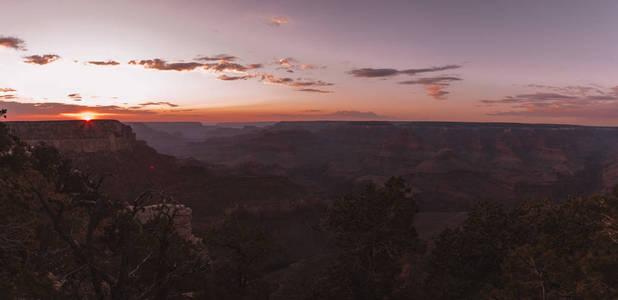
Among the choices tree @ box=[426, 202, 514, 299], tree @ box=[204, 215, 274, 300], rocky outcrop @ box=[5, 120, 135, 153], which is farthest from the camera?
rocky outcrop @ box=[5, 120, 135, 153]

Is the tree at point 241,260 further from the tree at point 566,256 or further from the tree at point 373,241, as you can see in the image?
the tree at point 566,256

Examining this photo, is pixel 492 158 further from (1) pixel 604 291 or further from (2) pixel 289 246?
(1) pixel 604 291

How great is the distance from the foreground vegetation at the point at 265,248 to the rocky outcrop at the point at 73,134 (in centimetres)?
7590

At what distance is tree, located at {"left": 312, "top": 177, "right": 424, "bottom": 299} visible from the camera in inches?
876

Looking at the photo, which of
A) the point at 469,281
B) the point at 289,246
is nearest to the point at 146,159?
the point at 289,246

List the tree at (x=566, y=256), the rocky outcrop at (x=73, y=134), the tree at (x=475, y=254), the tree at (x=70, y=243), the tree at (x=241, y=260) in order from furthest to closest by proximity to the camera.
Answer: the rocky outcrop at (x=73, y=134)
the tree at (x=241, y=260)
the tree at (x=475, y=254)
the tree at (x=566, y=256)
the tree at (x=70, y=243)

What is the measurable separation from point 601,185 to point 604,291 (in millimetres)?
174941

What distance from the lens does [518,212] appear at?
21.6 metres

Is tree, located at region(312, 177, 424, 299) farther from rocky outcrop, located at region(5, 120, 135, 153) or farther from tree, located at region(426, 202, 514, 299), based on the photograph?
rocky outcrop, located at region(5, 120, 135, 153)

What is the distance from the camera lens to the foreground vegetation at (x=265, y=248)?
10672 millimetres

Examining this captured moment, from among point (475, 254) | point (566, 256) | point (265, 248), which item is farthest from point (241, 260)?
point (566, 256)

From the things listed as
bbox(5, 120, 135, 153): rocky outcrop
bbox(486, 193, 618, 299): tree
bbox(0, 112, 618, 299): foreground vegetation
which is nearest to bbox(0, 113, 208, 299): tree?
bbox(0, 112, 618, 299): foreground vegetation

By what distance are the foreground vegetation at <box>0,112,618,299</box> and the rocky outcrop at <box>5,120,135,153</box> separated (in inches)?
2988

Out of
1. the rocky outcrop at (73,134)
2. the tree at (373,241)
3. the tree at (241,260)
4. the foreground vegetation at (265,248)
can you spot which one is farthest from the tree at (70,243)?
the rocky outcrop at (73,134)
